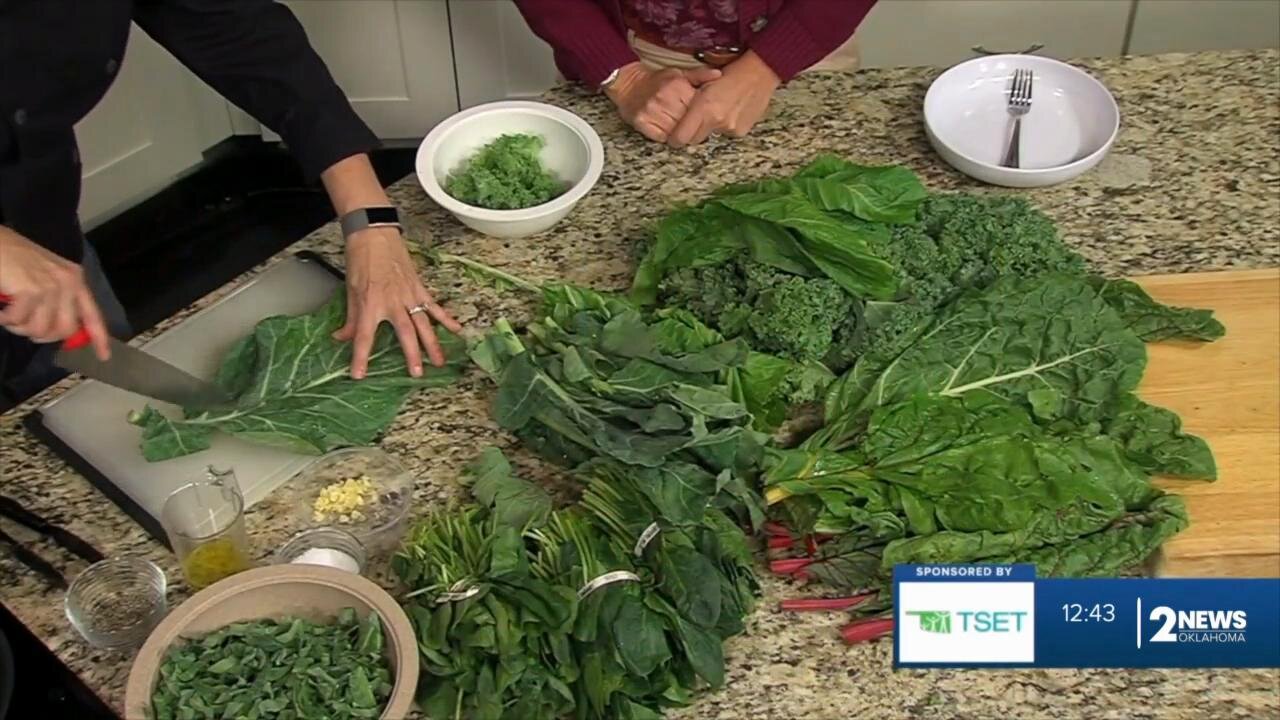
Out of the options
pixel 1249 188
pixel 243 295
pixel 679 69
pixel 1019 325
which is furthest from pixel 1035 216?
pixel 243 295

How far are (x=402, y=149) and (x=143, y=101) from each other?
633 mm

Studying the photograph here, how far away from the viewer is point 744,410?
129cm

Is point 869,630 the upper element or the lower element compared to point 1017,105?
lower

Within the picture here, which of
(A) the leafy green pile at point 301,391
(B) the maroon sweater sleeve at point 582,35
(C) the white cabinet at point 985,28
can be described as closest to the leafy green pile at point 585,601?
(A) the leafy green pile at point 301,391

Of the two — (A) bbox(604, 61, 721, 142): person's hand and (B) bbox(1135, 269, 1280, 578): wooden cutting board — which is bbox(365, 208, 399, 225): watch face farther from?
(B) bbox(1135, 269, 1280, 578): wooden cutting board

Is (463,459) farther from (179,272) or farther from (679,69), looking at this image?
(179,272)

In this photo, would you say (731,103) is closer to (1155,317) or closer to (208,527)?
(1155,317)

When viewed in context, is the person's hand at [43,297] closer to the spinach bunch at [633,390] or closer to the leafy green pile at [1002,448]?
the spinach bunch at [633,390]

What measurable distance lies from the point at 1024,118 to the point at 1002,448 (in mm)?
694

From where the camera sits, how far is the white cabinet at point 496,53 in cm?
290

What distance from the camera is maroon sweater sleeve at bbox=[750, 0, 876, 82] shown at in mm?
1809

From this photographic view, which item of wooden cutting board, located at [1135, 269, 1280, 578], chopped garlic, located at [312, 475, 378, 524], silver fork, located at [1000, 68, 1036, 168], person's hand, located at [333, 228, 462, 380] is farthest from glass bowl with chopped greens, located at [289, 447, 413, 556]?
silver fork, located at [1000, 68, 1036, 168]

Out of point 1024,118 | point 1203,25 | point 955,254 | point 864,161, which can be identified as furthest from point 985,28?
point 955,254

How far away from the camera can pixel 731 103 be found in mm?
1754
